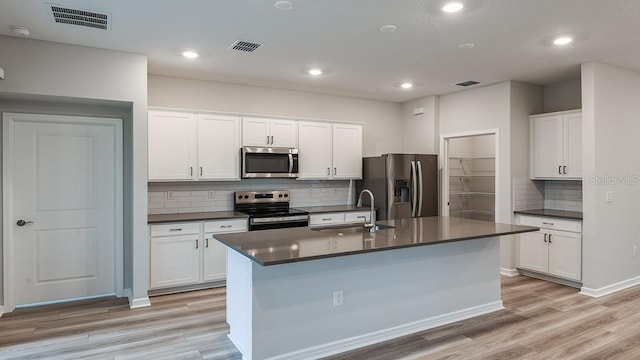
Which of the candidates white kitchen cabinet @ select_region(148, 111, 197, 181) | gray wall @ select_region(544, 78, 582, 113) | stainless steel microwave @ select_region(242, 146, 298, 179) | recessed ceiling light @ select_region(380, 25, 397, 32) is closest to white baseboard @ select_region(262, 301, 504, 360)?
recessed ceiling light @ select_region(380, 25, 397, 32)

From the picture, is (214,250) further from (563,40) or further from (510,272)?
(563,40)

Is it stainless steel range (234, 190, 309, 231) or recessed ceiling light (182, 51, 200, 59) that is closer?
recessed ceiling light (182, 51, 200, 59)

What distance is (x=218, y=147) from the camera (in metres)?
5.09

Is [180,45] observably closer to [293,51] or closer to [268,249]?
[293,51]

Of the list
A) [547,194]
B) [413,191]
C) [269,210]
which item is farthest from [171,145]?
[547,194]

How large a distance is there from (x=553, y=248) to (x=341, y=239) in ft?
11.0

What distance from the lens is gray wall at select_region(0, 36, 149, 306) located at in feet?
12.1

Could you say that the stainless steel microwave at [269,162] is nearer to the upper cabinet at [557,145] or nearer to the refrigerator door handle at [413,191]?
the refrigerator door handle at [413,191]

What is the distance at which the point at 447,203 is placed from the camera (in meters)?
6.32

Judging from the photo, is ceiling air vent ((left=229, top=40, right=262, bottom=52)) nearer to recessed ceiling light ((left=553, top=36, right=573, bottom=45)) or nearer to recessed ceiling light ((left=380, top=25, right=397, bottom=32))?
recessed ceiling light ((left=380, top=25, right=397, bottom=32))

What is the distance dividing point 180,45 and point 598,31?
12.7ft

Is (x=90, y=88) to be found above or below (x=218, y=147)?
above

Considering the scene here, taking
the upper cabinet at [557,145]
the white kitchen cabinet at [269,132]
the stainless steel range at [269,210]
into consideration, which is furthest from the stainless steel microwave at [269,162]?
the upper cabinet at [557,145]

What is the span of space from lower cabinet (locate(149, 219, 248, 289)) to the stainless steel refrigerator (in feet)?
6.95
